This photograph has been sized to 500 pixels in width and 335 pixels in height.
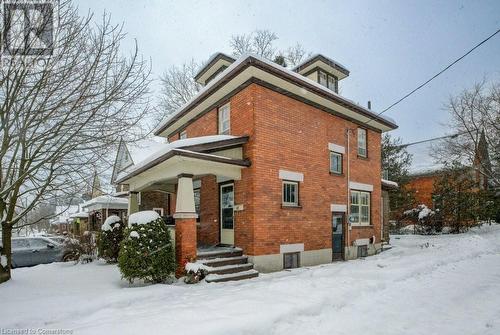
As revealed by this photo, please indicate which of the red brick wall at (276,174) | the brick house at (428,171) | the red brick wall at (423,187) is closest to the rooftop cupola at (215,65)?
the red brick wall at (276,174)

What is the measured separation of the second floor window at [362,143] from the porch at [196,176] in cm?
735

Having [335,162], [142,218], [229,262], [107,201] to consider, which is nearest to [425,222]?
[335,162]

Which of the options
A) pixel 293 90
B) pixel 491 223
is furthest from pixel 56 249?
pixel 491 223

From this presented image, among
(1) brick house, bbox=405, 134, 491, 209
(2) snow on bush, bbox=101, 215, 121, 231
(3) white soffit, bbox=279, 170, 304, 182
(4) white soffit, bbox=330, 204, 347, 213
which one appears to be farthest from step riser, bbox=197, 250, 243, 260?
(1) brick house, bbox=405, 134, 491, 209

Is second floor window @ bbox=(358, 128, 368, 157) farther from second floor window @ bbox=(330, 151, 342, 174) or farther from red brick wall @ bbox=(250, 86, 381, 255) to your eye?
second floor window @ bbox=(330, 151, 342, 174)

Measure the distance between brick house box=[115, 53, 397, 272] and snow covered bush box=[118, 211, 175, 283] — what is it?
466 mm

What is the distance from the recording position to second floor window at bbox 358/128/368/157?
1575 centimetres

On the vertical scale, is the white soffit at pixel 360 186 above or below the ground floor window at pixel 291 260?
above

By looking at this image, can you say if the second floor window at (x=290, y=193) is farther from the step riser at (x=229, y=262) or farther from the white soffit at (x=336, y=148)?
the white soffit at (x=336, y=148)

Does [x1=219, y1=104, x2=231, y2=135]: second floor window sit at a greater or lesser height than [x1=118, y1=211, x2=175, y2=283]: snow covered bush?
greater

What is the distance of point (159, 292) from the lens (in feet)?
24.3

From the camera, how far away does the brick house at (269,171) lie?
10133 mm

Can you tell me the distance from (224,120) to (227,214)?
12.1 ft

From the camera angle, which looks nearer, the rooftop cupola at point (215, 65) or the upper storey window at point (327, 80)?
the rooftop cupola at point (215, 65)
